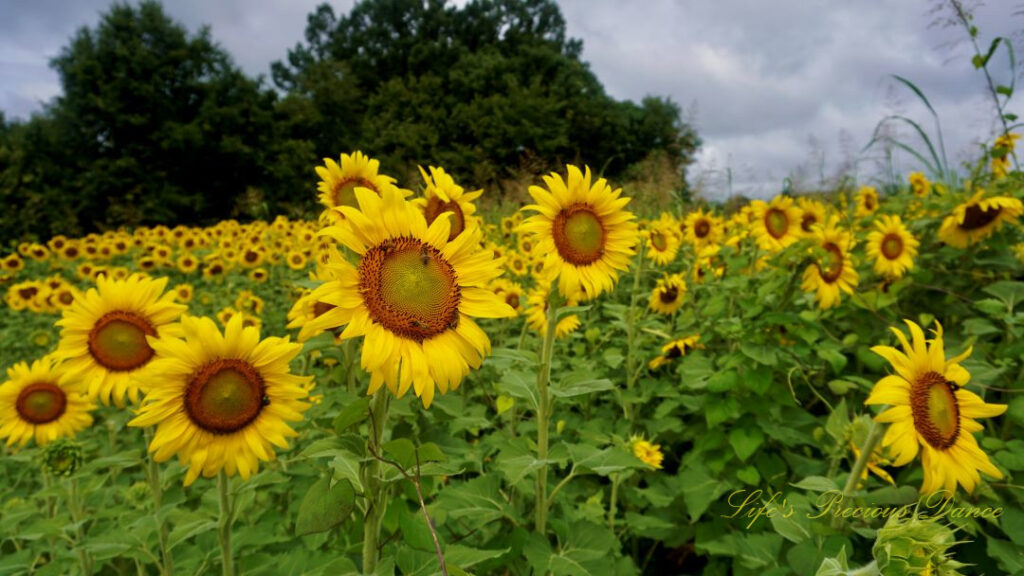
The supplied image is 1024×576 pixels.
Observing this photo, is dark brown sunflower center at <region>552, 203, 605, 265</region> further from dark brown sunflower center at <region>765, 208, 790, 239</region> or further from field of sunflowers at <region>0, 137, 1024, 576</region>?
dark brown sunflower center at <region>765, 208, 790, 239</region>

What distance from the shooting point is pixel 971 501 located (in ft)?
6.05

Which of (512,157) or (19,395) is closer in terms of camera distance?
(19,395)

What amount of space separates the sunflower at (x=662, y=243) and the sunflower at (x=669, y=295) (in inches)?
11.2

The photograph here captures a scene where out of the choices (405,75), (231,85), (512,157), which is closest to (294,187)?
(231,85)

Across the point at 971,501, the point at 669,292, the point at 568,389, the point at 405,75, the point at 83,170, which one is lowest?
the point at 971,501

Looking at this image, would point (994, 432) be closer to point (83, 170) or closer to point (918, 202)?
point (918, 202)

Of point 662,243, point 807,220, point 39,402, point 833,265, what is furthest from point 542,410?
point 807,220

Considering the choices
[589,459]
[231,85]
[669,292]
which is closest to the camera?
[589,459]

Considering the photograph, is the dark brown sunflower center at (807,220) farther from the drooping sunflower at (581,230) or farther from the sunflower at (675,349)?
the drooping sunflower at (581,230)

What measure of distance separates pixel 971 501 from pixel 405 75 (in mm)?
39019

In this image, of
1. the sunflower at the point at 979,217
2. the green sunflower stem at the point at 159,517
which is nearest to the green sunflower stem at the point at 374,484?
the green sunflower stem at the point at 159,517

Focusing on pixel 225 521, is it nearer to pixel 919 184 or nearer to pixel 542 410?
pixel 542 410

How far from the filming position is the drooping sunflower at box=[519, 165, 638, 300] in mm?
1831

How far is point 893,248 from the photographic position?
2949 mm
